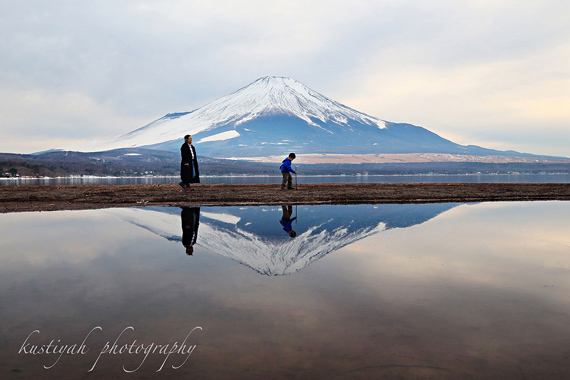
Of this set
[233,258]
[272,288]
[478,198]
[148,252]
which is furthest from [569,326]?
[478,198]

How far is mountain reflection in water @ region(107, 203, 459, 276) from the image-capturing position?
7297mm

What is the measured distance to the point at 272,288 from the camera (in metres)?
5.28

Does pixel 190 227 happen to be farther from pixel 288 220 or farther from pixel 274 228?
pixel 288 220

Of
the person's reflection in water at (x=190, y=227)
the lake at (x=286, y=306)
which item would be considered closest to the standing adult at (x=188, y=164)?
the person's reflection in water at (x=190, y=227)

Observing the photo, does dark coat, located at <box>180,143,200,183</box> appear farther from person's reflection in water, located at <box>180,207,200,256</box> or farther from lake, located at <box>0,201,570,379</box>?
lake, located at <box>0,201,570,379</box>

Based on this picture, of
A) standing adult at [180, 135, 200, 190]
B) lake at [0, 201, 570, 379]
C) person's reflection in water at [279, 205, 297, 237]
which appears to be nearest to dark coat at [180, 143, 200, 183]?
standing adult at [180, 135, 200, 190]

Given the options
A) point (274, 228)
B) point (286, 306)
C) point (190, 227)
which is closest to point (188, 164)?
point (190, 227)

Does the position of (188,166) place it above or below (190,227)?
above

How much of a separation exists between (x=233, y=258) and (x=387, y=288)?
2.67m

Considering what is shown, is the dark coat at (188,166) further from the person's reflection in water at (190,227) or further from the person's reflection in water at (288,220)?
the person's reflection in water at (288,220)

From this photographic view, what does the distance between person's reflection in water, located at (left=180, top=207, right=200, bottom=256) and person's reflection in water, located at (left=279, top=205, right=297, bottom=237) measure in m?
2.01

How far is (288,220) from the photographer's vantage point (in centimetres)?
1214

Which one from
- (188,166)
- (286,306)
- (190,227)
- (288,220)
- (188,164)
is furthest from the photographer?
(188,166)

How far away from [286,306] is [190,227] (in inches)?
257
